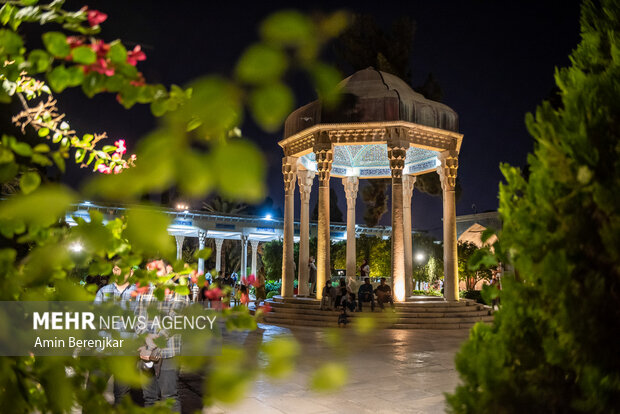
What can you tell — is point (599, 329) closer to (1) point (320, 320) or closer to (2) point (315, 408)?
(2) point (315, 408)

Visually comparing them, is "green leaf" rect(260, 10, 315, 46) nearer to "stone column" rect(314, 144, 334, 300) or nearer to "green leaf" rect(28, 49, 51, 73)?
"green leaf" rect(28, 49, 51, 73)

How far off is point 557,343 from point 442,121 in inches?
555

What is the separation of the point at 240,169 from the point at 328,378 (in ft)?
1.86

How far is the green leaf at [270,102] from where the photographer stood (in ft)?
2.84

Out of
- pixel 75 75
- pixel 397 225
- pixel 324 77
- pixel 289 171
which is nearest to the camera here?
pixel 324 77

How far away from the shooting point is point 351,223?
18000 mm

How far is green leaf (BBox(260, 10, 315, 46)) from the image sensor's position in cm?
83

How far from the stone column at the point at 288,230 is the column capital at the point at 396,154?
3696mm

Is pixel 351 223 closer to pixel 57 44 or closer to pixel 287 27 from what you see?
pixel 57 44

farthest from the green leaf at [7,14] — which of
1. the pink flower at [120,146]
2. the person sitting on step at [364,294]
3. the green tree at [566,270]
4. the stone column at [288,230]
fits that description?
the stone column at [288,230]

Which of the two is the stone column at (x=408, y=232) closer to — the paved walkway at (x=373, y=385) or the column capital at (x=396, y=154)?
the column capital at (x=396, y=154)

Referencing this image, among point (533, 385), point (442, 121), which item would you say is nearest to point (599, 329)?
point (533, 385)

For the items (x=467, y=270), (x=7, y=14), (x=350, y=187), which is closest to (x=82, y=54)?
(x=7, y=14)

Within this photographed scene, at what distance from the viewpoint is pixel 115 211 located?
29531mm
